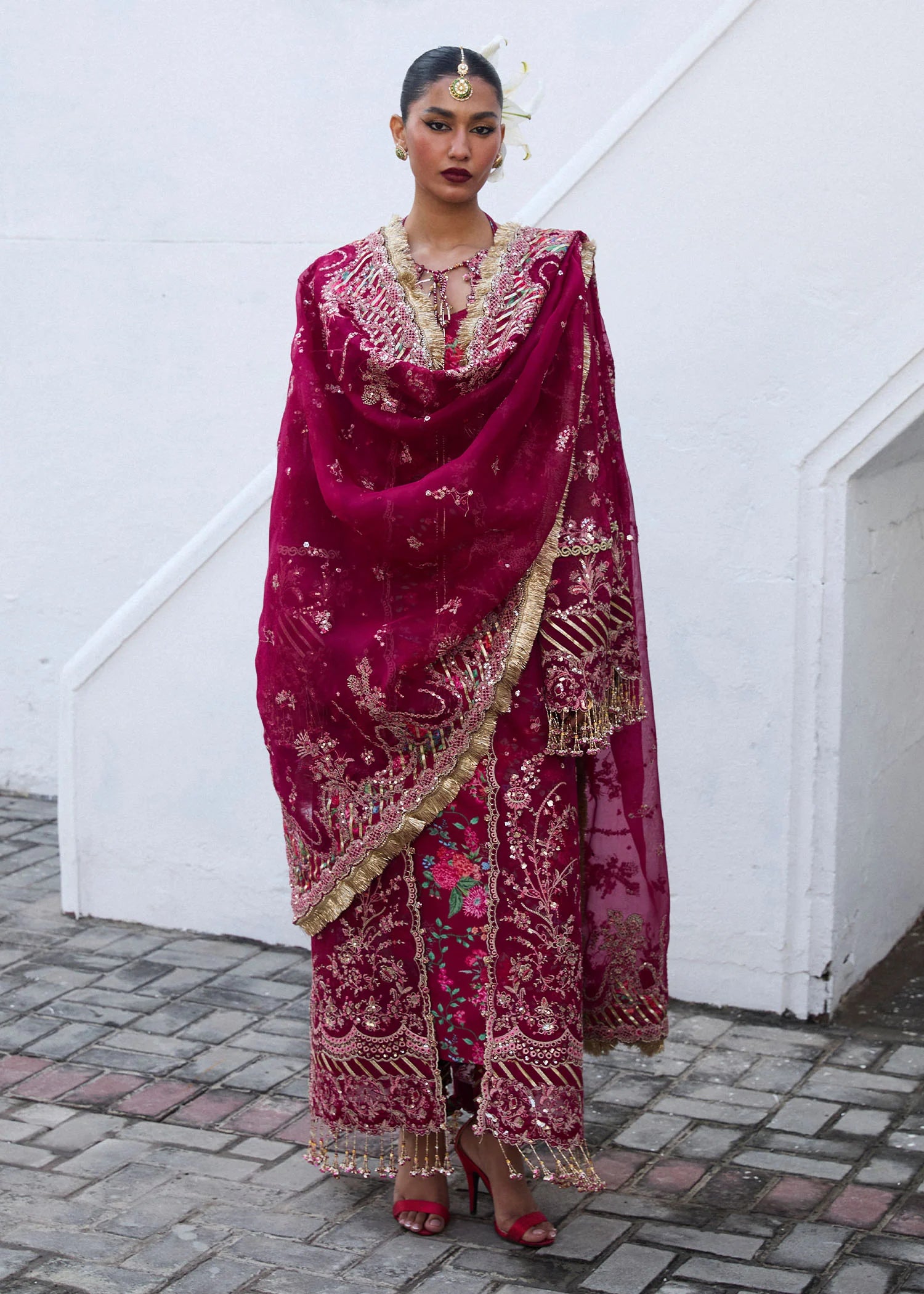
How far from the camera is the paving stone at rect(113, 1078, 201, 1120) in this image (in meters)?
3.61

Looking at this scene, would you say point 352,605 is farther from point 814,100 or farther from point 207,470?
point 207,470

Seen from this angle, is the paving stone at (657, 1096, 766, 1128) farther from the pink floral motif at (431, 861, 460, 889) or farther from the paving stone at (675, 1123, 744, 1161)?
the pink floral motif at (431, 861, 460, 889)

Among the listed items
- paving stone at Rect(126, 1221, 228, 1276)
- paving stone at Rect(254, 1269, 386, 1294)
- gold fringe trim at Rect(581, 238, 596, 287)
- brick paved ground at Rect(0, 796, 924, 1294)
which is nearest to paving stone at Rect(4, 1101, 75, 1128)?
brick paved ground at Rect(0, 796, 924, 1294)

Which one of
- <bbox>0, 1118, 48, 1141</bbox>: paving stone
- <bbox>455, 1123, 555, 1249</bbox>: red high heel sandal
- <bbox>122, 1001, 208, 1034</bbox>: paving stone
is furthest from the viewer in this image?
<bbox>122, 1001, 208, 1034</bbox>: paving stone

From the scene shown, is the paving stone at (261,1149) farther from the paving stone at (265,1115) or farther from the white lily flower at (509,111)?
the white lily flower at (509,111)

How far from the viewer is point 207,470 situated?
17.9 ft

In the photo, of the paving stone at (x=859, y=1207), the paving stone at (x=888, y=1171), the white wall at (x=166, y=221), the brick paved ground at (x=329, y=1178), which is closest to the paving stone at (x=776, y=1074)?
the brick paved ground at (x=329, y=1178)

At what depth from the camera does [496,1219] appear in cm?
308

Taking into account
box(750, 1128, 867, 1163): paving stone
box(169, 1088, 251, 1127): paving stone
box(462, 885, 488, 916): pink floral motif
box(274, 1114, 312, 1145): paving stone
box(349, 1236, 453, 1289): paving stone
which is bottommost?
box(349, 1236, 453, 1289): paving stone

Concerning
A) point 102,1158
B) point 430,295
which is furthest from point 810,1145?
point 430,295

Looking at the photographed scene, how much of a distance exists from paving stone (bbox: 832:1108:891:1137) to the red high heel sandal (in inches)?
29.5

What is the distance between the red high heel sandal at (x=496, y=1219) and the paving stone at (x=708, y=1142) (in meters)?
0.42

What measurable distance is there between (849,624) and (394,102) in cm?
227

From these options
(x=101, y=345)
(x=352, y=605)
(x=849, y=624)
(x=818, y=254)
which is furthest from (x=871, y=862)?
(x=101, y=345)
